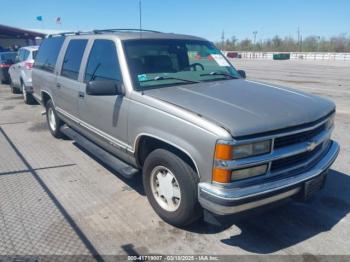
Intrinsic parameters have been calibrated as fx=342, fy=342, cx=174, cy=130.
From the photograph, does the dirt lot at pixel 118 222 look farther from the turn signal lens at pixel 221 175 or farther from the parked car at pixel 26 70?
the parked car at pixel 26 70

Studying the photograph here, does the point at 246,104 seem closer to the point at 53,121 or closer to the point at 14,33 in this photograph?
the point at 53,121

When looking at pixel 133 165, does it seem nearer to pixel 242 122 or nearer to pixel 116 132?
pixel 116 132

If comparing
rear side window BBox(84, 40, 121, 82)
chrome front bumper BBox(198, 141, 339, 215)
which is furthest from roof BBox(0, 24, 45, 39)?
chrome front bumper BBox(198, 141, 339, 215)

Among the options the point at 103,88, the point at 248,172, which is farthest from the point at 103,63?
the point at 248,172

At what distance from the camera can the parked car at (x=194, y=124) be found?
2871mm

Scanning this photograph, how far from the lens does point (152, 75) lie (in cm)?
401

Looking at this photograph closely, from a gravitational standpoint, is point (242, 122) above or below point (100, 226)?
above

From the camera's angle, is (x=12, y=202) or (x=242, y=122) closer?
(x=242, y=122)

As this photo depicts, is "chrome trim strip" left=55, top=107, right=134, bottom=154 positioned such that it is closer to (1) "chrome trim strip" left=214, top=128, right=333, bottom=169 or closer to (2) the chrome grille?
(1) "chrome trim strip" left=214, top=128, right=333, bottom=169

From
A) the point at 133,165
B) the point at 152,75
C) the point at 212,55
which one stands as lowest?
the point at 133,165

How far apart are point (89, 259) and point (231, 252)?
131cm

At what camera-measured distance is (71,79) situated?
5.26m

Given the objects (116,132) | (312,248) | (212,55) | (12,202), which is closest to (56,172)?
(12,202)

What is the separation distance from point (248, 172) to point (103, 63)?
8.18 ft
